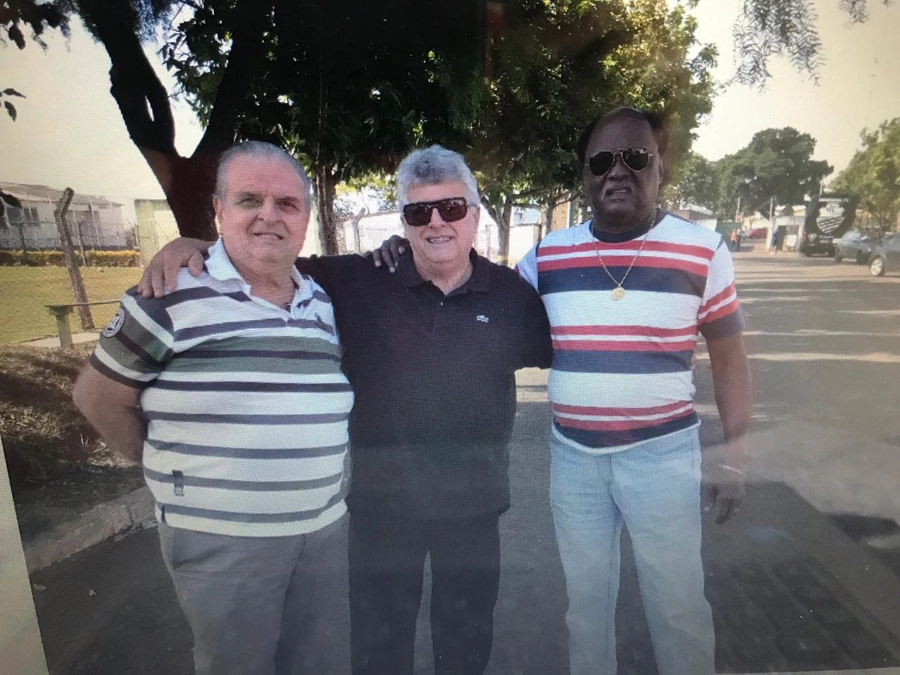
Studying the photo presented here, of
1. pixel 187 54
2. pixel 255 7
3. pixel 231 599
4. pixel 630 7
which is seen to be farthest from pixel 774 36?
pixel 231 599

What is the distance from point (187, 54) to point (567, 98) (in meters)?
1.08

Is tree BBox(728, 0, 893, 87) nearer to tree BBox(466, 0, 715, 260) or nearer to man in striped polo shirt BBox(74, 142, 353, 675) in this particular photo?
tree BBox(466, 0, 715, 260)

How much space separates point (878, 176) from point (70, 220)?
2.40 metres

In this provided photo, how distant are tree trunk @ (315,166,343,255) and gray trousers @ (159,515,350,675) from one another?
0.85 meters

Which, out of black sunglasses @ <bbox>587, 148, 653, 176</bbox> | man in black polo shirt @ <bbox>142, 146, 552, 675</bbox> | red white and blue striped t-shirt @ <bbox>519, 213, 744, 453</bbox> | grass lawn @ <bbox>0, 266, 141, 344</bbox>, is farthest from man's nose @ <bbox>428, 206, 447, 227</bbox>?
grass lawn @ <bbox>0, 266, 141, 344</bbox>

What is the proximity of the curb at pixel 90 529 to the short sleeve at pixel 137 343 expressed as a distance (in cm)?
47

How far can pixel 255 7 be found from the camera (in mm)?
1427

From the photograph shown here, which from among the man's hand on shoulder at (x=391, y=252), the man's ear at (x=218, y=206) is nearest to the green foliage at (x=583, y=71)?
the man's hand on shoulder at (x=391, y=252)

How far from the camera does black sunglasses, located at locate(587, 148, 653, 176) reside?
142 centimetres

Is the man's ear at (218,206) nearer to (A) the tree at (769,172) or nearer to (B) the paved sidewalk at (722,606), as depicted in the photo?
(B) the paved sidewalk at (722,606)

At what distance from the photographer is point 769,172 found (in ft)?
5.23

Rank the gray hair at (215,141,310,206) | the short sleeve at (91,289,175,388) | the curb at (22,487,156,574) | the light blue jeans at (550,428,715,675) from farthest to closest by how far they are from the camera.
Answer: the curb at (22,487,156,574) < the light blue jeans at (550,428,715,675) < the gray hair at (215,141,310,206) < the short sleeve at (91,289,175,388)

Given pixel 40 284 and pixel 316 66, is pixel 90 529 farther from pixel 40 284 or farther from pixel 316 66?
pixel 316 66

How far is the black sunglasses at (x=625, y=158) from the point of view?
4.65 feet
